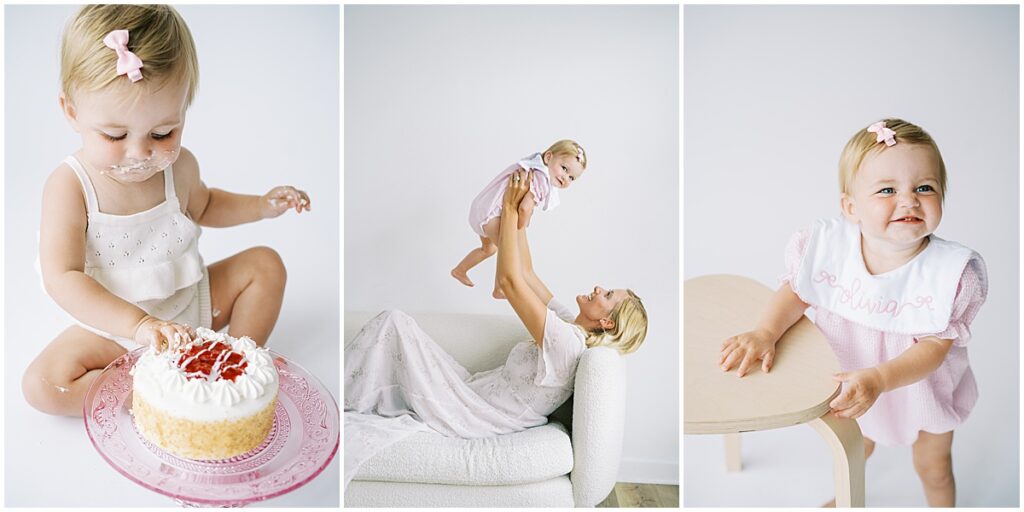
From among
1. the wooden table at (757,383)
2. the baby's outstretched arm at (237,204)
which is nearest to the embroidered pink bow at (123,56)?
the baby's outstretched arm at (237,204)

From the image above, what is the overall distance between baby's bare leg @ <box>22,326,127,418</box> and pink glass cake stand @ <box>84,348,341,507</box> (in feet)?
0.51

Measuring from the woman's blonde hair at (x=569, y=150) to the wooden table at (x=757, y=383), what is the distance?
1.20 feet

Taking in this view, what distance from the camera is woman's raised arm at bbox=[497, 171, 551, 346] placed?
1.63 meters

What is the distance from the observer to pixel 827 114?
1771 millimetres

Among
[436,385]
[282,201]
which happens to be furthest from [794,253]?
[282,201]

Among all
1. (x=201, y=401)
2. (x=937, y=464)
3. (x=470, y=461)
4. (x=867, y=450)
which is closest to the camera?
(x=201, y=401)

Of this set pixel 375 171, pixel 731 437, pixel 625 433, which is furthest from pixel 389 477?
pixel 731 437

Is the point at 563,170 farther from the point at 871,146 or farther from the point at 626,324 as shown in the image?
the point at 871,146

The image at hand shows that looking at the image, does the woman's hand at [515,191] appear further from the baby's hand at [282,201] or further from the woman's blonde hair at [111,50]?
the woman's blonde hair at [111,50]

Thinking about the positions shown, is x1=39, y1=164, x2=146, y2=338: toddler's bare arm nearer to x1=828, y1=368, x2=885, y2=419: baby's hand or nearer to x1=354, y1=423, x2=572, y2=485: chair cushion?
x1=354, y1=423, x2=572, y2=485: chair cushion

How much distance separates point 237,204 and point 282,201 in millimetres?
120

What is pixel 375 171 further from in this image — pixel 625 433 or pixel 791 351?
pixel 791 351

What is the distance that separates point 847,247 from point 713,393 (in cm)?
46

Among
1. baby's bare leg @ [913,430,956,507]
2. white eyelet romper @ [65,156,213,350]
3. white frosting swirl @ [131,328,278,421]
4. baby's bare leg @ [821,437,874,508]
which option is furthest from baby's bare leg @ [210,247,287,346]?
baby's bare leg @ [913,430,956,507]
